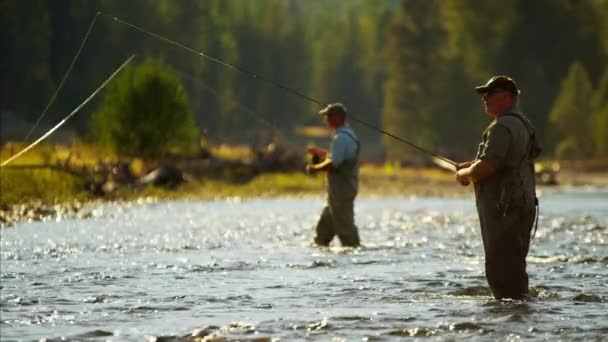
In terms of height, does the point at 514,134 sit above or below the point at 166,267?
above

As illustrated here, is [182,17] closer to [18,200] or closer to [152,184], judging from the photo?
[152,184]

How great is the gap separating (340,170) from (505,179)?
6069 millimetres

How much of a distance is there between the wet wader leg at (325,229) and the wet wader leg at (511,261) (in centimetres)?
602

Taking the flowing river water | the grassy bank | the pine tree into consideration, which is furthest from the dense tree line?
the flowing river water

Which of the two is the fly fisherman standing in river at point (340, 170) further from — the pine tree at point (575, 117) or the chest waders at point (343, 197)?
the pine tree at point (575, 117)

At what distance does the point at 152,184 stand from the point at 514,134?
86.2 ft

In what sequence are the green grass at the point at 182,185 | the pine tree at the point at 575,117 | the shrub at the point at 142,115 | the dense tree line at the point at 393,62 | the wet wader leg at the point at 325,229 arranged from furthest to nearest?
the pine tree at the point at 575,117
the dense tree line at the point at 393,62
the shrub at the point at 142,115
the green grass at the point at 182,185
the wet wader leg at the point at 325,229

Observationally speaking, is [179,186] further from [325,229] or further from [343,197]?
[343,197]

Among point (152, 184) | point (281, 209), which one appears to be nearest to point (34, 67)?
point (152, 184)

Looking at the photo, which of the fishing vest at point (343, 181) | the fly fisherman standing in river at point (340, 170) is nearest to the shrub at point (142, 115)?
the fly fisherman standing in river at point (340, 170)

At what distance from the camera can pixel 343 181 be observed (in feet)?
53.6

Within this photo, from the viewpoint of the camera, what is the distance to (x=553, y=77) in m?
89.8

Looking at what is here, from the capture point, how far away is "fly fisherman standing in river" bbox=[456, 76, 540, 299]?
407 inches

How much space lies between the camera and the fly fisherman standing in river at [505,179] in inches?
407
